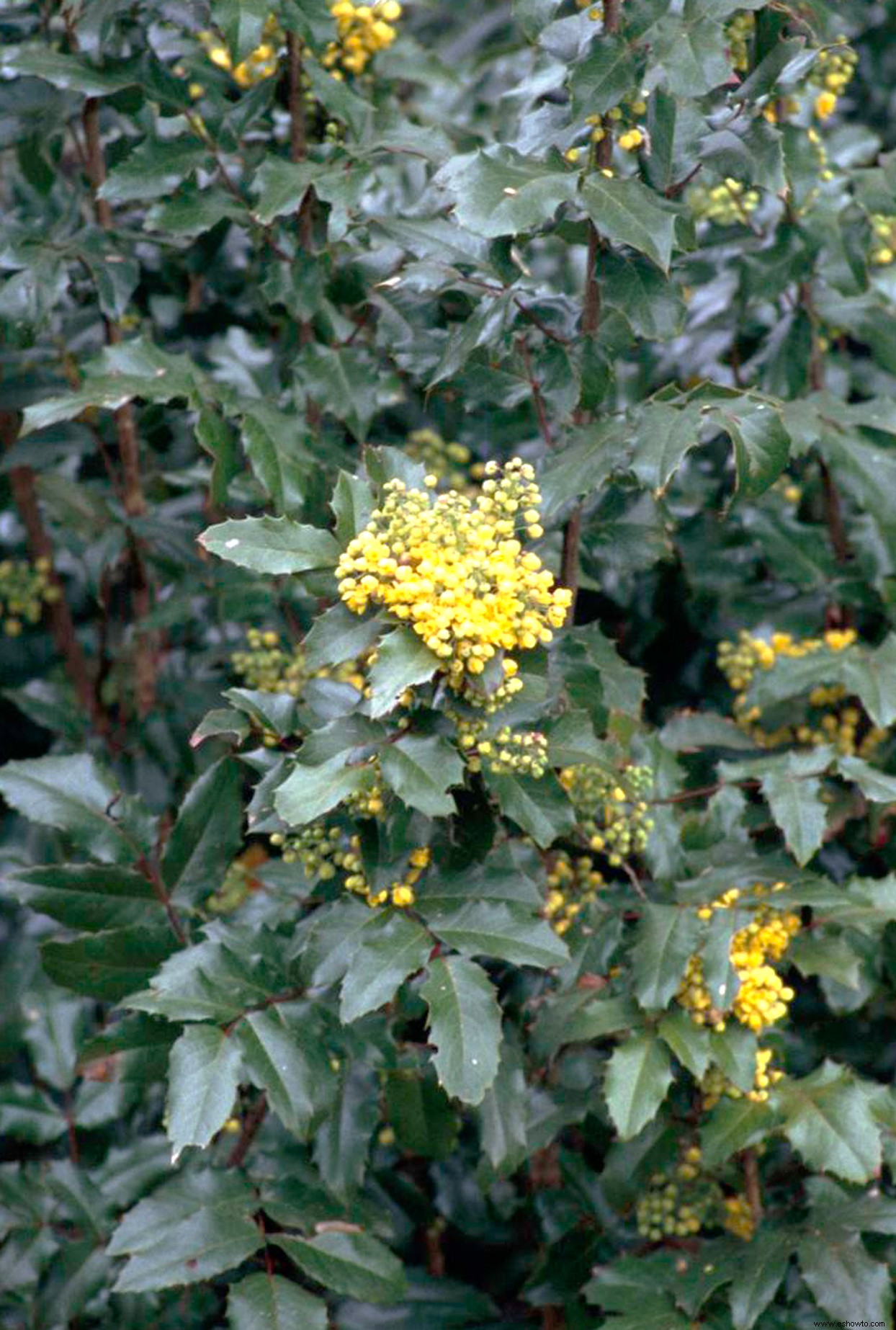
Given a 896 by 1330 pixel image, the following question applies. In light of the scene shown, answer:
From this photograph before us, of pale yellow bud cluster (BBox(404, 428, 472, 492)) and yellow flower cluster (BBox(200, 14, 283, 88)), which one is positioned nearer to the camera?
yellow flower cluster (BBox(200, 14, 283, 88))

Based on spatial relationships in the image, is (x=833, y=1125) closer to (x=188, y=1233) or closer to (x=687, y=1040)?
(x=687, y=1040)

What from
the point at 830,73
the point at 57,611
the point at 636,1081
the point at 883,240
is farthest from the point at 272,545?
the point at 883,240

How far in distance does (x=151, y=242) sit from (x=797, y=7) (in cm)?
91

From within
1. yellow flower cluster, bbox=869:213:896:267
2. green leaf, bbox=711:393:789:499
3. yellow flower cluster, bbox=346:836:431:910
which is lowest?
yellow flower cluster, bbox=346:836:431:910

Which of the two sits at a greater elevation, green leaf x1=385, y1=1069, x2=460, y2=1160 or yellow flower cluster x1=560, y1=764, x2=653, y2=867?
yellow flower cluster x1=560, y1=764, x2=653, y2=867

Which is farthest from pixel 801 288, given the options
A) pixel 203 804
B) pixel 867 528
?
pixel 203 804

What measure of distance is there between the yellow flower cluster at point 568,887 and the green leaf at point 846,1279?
1.51 ft

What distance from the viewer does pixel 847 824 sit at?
7.87 ft

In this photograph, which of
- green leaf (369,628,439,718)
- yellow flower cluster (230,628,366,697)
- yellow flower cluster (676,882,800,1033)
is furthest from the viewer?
yellow flower cluster (230,628,366,697)

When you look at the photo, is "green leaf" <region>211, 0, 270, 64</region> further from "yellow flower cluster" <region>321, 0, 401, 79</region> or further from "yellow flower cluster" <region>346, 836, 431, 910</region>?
"yellow flower cluster" <region>346, 836, 431, 910</region>

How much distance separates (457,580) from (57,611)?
1.48 meters

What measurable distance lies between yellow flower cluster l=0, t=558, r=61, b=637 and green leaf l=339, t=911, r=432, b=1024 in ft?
4.02

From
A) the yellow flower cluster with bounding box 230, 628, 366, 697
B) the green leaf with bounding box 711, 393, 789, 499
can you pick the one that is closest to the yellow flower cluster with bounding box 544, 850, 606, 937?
the yellow flower cluster with bounding box 230, 628, 366, 697

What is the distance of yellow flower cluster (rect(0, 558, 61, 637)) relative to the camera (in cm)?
271
